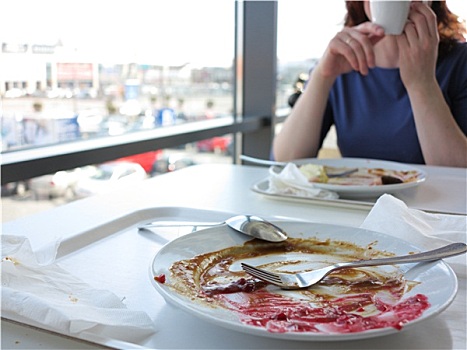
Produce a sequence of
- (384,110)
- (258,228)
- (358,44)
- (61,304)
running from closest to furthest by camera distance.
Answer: (61,304) < (258,228) < (358,44) < (384,110)

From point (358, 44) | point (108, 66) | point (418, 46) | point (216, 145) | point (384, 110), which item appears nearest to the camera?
point (358, 44)

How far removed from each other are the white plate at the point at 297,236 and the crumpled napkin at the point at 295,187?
10.7 inches

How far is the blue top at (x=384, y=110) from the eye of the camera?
5.66 ft

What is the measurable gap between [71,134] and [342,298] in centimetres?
177

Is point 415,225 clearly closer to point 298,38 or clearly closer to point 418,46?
point 418,46

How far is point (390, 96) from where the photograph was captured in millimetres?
1803

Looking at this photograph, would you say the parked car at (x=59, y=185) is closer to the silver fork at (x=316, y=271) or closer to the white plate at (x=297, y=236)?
the white plate at (x=297, y=236)

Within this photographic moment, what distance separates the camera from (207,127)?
2.70 metres

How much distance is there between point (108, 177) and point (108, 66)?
0.48 m

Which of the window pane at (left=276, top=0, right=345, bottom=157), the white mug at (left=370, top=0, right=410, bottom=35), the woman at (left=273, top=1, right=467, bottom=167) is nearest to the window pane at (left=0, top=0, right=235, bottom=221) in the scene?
the window pane at (left=276, top=0, right=345, bottom=157)

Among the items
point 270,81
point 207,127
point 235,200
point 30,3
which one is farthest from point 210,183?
point 270,81

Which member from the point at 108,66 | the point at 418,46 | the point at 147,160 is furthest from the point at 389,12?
the point at 147,160

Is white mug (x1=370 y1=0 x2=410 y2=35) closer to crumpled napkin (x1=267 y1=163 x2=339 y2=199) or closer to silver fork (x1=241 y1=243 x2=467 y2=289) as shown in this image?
crumpled napkin (x1=267 y1=163 x2=339 y2=199)

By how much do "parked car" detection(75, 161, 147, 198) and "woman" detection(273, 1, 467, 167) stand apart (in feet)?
2.92
